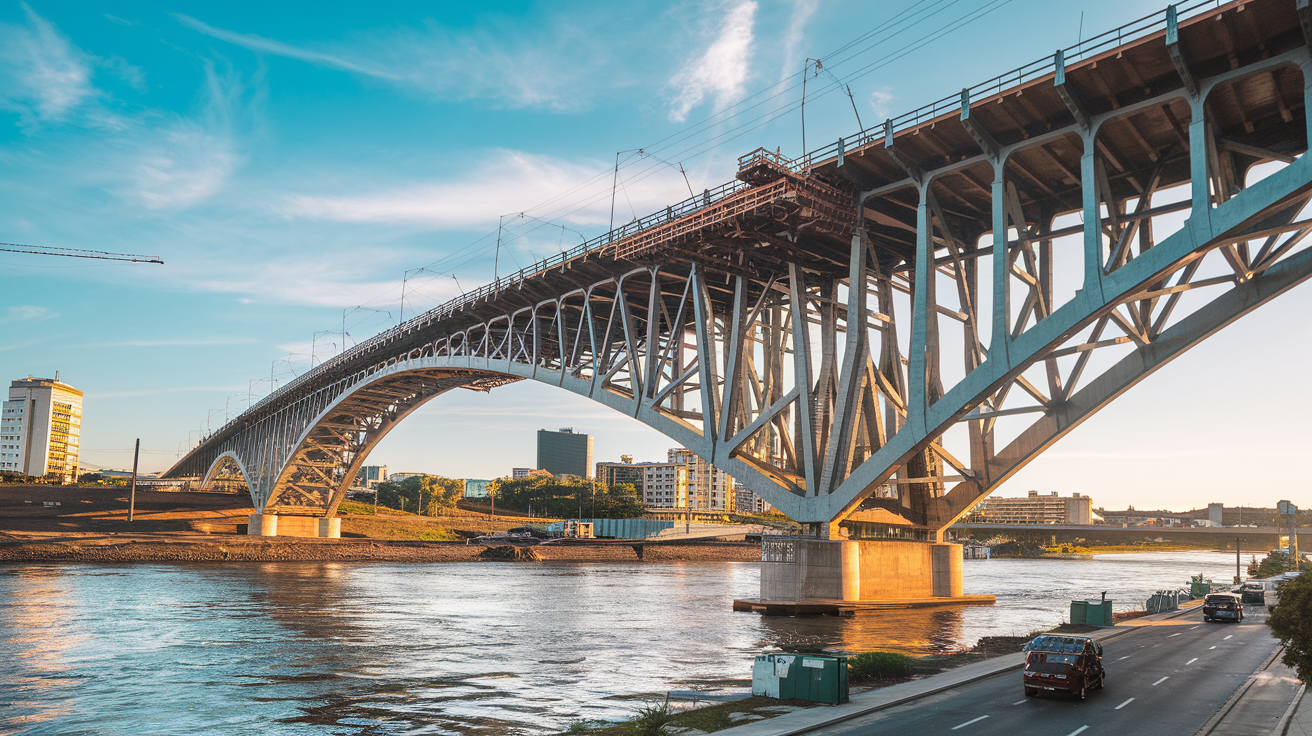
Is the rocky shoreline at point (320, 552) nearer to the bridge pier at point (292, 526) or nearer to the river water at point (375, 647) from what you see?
the bridge pier at point (292, 526)

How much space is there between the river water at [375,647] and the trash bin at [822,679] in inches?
147

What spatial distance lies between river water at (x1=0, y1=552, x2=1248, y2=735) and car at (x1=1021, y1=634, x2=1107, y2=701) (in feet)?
23.3

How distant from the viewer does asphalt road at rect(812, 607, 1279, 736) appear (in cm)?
1717

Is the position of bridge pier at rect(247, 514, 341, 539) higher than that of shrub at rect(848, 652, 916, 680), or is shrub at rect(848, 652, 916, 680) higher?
shrub at rect(848, 652, 916, 680)

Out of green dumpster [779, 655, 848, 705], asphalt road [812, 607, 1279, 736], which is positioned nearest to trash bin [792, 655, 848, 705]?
green dumpster [779, 655, 848, 705]

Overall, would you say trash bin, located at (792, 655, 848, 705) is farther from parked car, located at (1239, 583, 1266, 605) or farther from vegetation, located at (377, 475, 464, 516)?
vegetation, located at (377, 475, 464, 516)

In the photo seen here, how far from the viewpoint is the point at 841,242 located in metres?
43.4

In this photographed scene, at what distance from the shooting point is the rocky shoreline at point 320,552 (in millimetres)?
82375

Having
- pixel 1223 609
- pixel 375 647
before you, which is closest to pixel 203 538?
pixel 375 647

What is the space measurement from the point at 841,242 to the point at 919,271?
7.15 metres

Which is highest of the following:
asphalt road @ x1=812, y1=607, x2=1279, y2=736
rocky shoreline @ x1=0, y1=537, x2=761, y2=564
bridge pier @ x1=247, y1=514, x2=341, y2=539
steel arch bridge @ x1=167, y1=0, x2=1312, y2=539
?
steel arch bridge @ x1=167, y1=0, x2=1312, y2=539

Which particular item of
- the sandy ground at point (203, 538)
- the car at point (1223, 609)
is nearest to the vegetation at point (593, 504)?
the sandy ground at point (203, 538)

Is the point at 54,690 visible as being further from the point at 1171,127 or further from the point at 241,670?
the point at 1171,127

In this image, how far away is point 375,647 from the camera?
32375 millimetres
